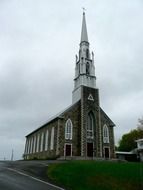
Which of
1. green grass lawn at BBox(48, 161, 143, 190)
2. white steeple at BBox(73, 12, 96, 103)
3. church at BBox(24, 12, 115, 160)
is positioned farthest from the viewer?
white steeple at BBox(73, 12, 96, 103)

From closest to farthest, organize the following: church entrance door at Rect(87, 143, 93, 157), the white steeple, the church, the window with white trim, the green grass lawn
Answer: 1. the green grass lawn
2. the church
3. church entrance door at Rect(87, 143, 93, 157)
4. the window with white trim
5. the white steeple

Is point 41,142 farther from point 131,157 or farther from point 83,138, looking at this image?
point 131,157

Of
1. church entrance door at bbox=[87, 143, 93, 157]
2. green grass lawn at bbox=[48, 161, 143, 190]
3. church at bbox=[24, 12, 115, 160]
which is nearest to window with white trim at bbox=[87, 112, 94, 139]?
church at bbox=[24, 12, 115, 160]

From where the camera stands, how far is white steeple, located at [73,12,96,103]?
4091 cm

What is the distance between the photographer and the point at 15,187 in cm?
1102

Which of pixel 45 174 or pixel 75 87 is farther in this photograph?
pixel 75 87

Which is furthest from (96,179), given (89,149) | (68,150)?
(89,149)

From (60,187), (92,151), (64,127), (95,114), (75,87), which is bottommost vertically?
(60,187)

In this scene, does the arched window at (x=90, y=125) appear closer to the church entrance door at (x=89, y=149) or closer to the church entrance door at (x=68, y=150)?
the church entrance door at (x=89, y=149)

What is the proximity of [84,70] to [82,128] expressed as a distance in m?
11.9

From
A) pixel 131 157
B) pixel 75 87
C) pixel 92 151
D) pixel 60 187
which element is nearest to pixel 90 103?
pixel 75 87

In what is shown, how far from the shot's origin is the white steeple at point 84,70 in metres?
40.9

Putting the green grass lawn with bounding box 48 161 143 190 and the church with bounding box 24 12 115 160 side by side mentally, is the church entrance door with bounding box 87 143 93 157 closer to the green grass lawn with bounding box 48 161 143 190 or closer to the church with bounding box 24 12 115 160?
the church with bounding box 24 12 115 160

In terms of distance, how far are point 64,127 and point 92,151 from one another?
A: 6.23 m
